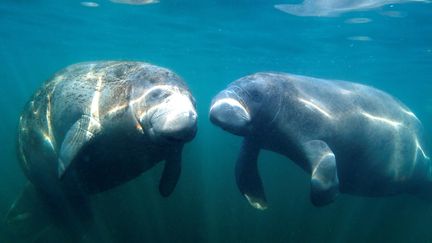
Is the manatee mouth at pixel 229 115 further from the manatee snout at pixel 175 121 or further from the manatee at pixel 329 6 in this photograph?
the manatee at pixel 329 6

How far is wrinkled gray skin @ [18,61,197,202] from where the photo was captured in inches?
207

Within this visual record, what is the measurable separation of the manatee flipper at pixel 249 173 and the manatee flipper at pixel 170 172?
1.78 metres

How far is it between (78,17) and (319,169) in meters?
21.8

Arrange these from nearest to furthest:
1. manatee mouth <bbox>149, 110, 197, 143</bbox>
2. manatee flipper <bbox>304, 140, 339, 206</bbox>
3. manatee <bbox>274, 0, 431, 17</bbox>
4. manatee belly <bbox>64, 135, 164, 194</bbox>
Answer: manatee mouth <bbox>149, 110, 197, 143</bbox> < manatee belly <bbox>64, 135, 164, 194</bbox> < manatee flipper <bbox>304, 140, 339, 206</bbox> < manatee <bbox>274, 0, 431, 17</bbox>

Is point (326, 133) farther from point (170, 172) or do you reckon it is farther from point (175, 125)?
point (175, 125)

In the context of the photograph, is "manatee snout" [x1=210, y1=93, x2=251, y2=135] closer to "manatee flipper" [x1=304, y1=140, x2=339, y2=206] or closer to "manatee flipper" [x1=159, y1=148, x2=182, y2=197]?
"manatee flipper" [x1=159, y1=148, x2=182, y2=197]

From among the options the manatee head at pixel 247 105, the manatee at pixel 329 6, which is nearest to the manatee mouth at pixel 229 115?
the manatee head at pixel 247 105

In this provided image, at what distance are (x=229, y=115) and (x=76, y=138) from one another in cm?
242

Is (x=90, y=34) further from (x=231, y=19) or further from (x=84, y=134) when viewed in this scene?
(x=84, y=134)

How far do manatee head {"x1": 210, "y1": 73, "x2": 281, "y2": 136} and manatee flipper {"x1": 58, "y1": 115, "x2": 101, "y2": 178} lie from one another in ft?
6.28

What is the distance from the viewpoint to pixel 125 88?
5.91m

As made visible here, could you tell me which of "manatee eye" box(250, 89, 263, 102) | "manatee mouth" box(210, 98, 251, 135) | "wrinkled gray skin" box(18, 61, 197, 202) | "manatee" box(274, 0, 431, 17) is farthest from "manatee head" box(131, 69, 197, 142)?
"manatee" box(274, 0, 431, 17)

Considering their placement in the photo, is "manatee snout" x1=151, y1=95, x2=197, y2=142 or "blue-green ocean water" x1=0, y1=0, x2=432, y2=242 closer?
"manatee snout" x1=151, y1=95, x2=197, y2=142

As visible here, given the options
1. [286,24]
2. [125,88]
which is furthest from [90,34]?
[125,88]
